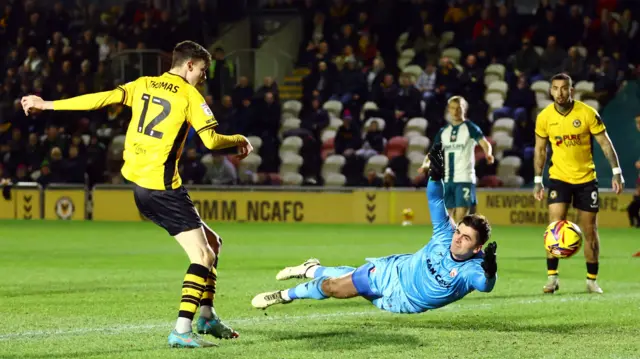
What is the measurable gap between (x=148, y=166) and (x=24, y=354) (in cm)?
154

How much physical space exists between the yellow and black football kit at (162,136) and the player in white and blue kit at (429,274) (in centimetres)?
119

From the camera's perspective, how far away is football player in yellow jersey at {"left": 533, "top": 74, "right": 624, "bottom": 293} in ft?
39.2

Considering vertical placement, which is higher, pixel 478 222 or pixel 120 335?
pixel 478 222

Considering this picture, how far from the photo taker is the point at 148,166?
8.04m

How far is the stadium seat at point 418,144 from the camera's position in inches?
1013

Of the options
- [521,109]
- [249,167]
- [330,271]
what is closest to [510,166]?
[521,109]

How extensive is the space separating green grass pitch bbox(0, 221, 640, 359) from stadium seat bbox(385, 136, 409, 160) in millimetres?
7866

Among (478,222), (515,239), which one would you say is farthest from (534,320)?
(515,239)

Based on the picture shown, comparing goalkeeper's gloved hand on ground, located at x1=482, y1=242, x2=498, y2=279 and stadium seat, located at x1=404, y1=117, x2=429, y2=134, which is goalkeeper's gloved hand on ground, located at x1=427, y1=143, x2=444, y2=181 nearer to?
goalkeeper's gloved hand on ground, located at x1=482, y1=242, x2=498, y2=279

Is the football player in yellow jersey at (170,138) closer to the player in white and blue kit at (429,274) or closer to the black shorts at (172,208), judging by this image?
the black shorts at (172,208)

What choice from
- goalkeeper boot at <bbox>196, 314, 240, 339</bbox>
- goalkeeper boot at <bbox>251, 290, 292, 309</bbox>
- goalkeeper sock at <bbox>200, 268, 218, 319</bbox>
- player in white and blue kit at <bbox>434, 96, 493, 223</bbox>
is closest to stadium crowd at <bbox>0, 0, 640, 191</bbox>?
player in white and blue kit at <bbox>434, 96, 493, 223</bbox>

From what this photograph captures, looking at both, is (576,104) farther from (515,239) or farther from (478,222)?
(515,239)

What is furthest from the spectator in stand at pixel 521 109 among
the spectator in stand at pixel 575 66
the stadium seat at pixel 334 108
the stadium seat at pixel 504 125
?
the stadium seat at pixel 334 108

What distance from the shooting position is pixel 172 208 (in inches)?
315
